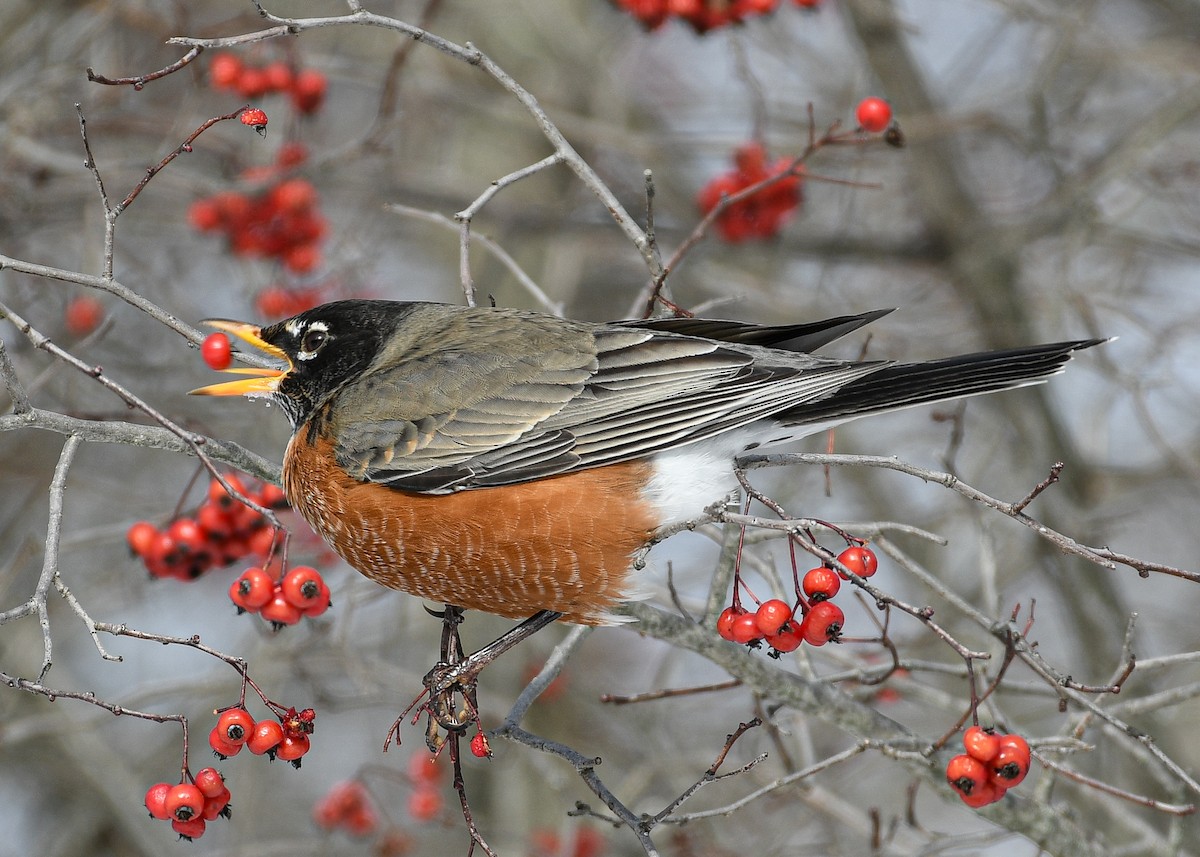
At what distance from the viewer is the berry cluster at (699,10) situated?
14.1 ft

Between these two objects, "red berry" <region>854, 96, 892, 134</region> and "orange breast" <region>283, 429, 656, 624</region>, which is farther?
"red berry" <region>854, 96, 892, 134</region>

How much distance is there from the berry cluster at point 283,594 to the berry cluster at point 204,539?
0.48 m

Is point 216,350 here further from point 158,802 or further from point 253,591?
point 158,802

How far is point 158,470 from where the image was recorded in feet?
20.8

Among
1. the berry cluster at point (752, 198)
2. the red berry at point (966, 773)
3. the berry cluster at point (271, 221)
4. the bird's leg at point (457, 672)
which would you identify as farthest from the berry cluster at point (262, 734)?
the berry cluster at point (752, 198)

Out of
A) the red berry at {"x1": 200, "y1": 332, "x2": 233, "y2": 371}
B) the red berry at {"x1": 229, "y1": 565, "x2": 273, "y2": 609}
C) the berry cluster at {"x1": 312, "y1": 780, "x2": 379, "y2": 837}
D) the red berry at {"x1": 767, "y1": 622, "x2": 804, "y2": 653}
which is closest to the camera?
the red berry at {"x1": 767, "y1": 622, "x2": 804, "y2": 653}

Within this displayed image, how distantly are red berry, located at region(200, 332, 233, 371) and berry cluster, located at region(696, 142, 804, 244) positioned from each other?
2.27m

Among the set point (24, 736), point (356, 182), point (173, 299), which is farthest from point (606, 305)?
point (24, 736)

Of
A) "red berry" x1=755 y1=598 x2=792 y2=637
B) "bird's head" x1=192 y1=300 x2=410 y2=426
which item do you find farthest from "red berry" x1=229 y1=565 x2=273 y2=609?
"red berry" x1=755 y1=598 x2=792 y2=637

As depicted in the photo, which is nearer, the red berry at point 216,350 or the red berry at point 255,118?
the red berry at point 255,118

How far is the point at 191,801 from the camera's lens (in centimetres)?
246

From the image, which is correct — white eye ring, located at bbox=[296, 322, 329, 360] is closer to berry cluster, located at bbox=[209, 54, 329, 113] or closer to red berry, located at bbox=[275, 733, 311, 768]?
berry cluster, located at bbox=[209, 54, 329, 113]

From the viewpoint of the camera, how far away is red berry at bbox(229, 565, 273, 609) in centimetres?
290

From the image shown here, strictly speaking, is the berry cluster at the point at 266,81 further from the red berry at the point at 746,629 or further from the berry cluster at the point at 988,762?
the berry cluster at the point at 988,762
